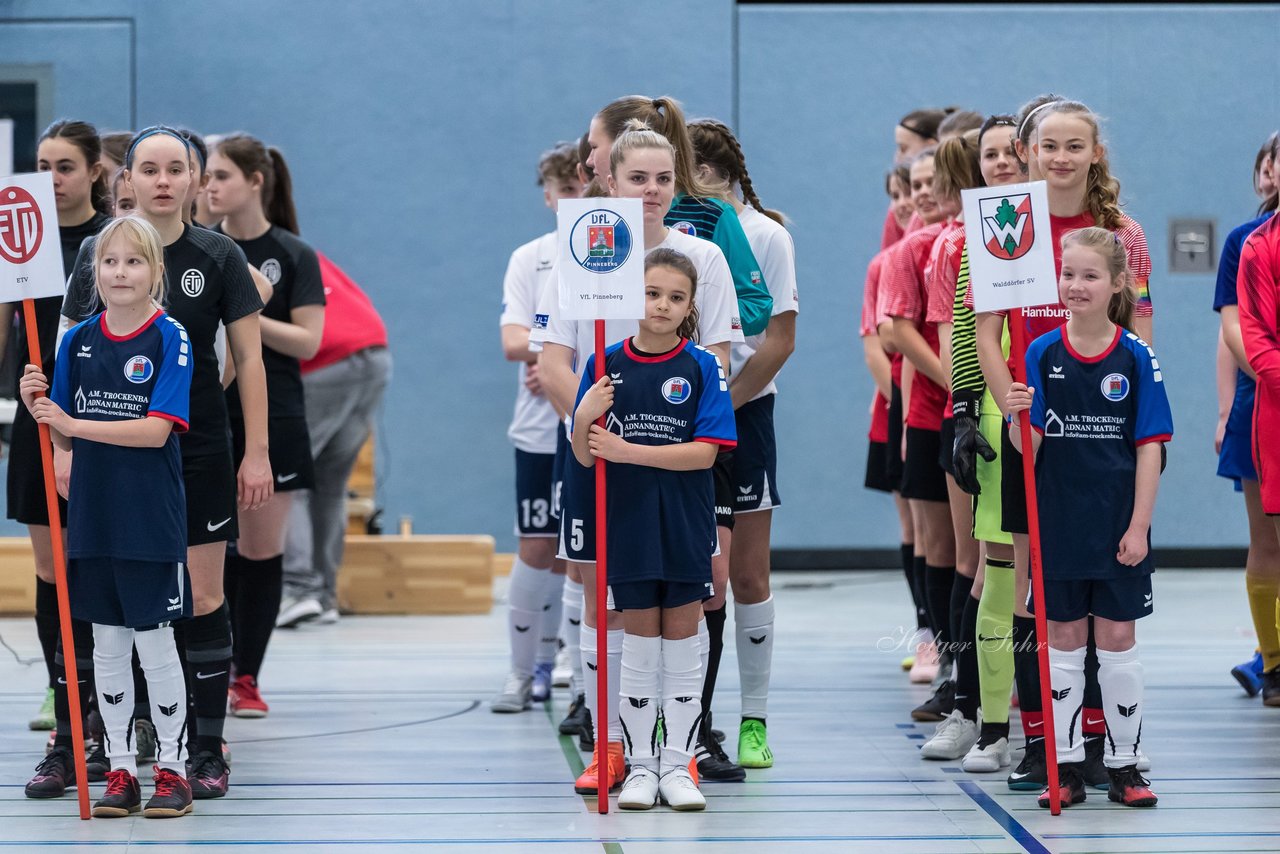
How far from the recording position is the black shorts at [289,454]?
4.30 m

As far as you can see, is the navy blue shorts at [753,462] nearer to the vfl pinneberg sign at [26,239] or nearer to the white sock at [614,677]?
the white sock at [614,677]

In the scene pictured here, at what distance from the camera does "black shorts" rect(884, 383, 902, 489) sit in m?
4.83

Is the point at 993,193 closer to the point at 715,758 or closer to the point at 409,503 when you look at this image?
the point at 715,758

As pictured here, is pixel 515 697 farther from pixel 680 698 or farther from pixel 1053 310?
pixel 1053 310

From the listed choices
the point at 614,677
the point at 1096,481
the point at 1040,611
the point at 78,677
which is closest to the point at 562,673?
the point at 614,677

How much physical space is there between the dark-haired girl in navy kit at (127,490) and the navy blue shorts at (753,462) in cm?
122

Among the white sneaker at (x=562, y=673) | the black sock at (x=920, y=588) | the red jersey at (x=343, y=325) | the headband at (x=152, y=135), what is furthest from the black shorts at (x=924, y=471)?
the red jersey at (x=343, y=325)

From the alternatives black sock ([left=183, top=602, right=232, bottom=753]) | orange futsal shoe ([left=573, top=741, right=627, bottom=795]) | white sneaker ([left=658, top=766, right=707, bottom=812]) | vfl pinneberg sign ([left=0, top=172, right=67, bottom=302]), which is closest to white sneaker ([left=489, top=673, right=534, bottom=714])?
orange futsal shoe ([left=573, top=741, right=627, bottom=795])

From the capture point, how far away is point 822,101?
7910 mm

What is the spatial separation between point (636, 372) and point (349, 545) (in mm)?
3621

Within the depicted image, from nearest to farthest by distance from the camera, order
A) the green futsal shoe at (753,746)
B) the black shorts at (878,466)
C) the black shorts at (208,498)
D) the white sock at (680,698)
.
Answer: the white sock at (680,698) → the black shorts at (208,498) → the green futsal shoe at (753,746) → the black shorts at (878,466)

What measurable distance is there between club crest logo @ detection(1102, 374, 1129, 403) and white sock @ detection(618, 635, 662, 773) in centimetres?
105

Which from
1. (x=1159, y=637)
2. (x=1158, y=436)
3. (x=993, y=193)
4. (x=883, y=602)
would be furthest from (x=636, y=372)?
(x=883, y=602)

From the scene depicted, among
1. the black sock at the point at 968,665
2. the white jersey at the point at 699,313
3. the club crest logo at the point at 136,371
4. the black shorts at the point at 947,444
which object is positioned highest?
the white jersey at the point at 699,313
